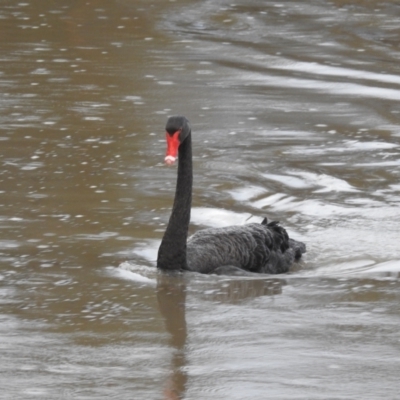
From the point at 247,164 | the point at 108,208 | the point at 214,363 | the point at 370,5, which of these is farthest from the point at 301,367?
the point at 370,5

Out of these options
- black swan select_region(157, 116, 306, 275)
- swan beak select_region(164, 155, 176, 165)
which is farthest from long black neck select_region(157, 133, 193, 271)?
swan beak select_region(164, 155, 176, 165)

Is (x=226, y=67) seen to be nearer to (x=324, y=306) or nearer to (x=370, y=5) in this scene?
(x=370, y=5)

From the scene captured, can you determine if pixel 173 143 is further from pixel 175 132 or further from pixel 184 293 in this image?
pixel 184 293

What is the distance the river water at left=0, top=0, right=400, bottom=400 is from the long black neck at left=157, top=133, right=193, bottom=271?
0.41 ft

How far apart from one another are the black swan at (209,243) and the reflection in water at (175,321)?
0.49 ft

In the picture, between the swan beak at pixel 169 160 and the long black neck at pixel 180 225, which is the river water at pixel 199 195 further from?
the swan beak at pixel 169 160

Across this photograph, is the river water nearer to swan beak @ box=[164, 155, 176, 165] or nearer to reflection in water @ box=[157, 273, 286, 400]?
reflection in water @ box=[157, 273, 286, 400]

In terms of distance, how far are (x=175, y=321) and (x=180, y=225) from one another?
2.90 feet

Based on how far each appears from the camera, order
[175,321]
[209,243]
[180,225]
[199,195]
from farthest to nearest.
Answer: [199,195]
[209,243]
[180,225]
[175,321]

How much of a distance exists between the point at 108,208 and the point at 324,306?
2463 mm

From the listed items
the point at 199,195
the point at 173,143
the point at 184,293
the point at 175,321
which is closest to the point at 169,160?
the point at 173,143

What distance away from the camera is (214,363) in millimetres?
4977

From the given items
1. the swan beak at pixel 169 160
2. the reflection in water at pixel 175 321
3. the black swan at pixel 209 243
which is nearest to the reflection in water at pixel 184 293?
the reflection in water at pixel 175 321

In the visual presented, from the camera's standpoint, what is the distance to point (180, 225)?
6.41 metres
